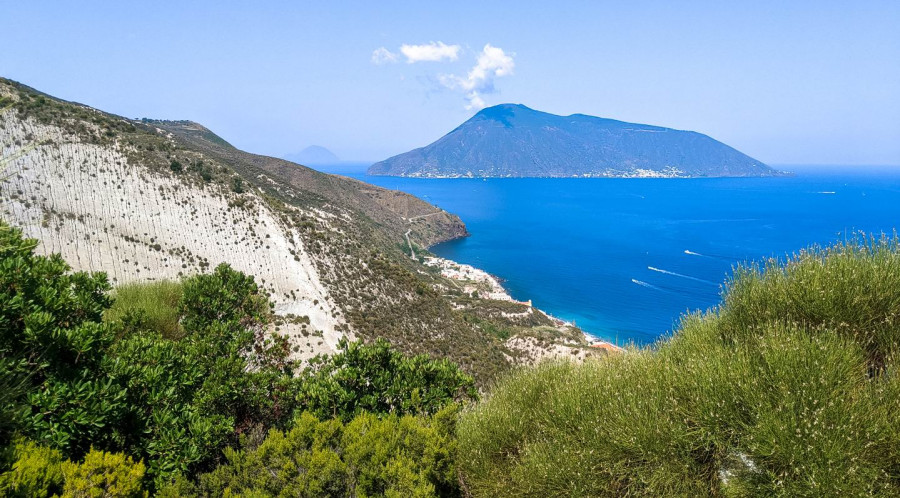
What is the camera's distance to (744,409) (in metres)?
5.66

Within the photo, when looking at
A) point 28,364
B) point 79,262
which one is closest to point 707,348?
point 28,364

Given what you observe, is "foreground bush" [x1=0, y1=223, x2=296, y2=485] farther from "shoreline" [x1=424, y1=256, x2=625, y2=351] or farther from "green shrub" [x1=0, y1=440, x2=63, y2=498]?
"shoreline" [x1=424, y1=256, x2=625, y2=351]

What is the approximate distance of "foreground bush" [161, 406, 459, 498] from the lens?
706 cm

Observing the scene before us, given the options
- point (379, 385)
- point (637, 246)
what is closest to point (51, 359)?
point (379, 385)

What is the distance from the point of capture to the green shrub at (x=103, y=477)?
568 centimetres

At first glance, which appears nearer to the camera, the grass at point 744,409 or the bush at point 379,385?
the grass at point 744,409

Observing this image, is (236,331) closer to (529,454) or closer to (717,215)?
(529,454)

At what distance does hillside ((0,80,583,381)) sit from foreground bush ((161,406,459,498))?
2061 centimetres

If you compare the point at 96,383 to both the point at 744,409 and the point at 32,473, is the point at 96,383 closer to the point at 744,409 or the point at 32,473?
the point at 32,473

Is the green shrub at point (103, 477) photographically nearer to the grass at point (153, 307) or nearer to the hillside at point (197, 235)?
the grass at point (153, 307)

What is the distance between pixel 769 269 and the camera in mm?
8180

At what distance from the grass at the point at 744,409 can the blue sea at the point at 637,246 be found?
82.1 ft

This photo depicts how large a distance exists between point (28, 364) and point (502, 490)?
7.74 m

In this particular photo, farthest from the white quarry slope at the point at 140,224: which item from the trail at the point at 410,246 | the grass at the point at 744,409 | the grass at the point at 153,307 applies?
the trail at the point at 410,246
